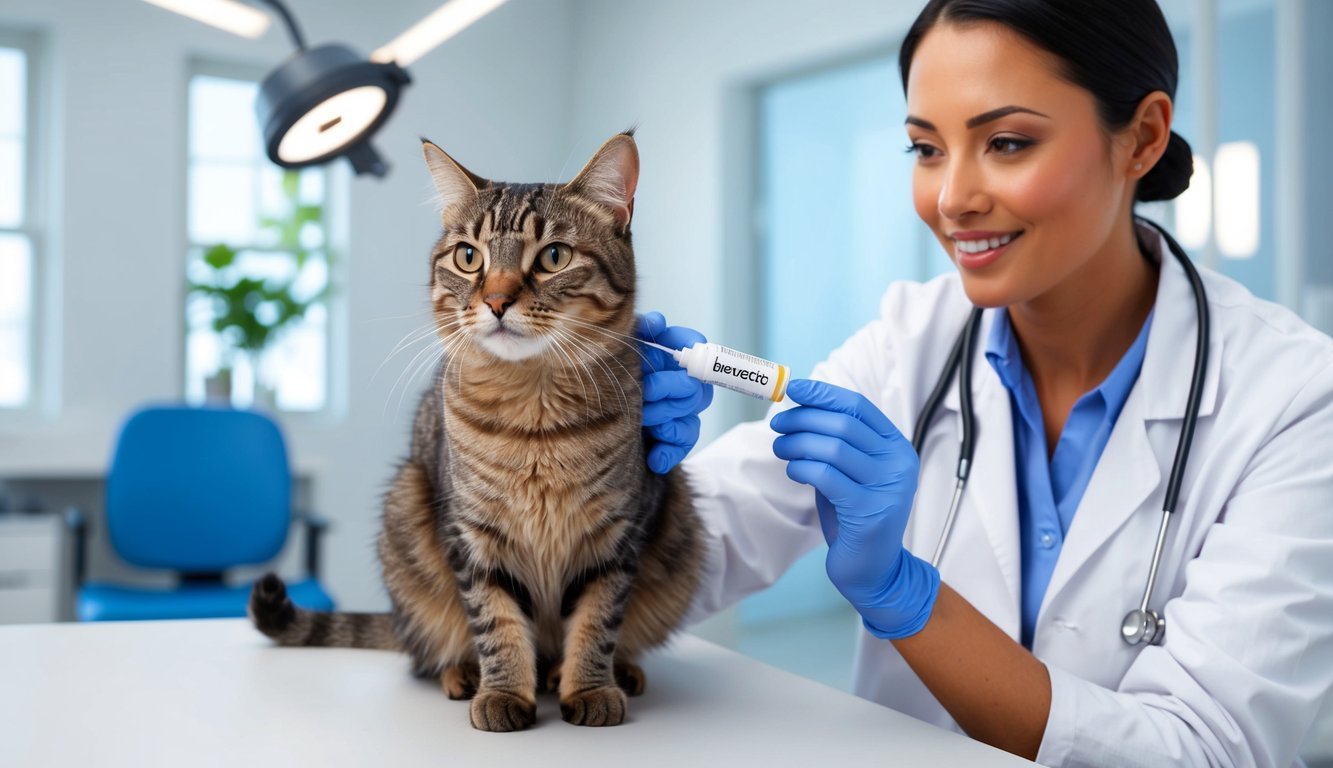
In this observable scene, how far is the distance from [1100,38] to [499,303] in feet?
2.54

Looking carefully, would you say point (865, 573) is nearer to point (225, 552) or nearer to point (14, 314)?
point (225, 552)

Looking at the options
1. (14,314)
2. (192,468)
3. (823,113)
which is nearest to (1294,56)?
(823,113)

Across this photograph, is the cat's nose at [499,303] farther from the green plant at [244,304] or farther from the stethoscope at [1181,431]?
the green plant at [244,304]

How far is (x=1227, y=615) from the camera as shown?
101 centimetres

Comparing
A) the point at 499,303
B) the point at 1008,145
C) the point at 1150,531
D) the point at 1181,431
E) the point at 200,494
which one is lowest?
the point at 200,494

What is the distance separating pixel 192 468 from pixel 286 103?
8.35 ft

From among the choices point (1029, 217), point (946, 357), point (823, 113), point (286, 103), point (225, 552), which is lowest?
point (225, 552)

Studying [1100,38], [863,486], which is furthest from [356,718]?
[1100,38]

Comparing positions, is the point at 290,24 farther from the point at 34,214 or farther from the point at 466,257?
the point at 34,214

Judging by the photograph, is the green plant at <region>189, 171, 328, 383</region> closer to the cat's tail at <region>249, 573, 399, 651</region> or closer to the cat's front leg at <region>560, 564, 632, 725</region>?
the cat's tail at <region>249, 573, 399, 651</region>

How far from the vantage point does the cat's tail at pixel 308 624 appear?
1.17 metres

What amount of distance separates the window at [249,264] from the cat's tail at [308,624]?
3258 mm

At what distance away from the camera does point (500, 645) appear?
0.96 metres

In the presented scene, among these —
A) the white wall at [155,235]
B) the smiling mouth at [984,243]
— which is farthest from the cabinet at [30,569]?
the smiling mouth at [984,243]
